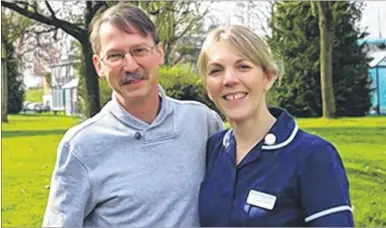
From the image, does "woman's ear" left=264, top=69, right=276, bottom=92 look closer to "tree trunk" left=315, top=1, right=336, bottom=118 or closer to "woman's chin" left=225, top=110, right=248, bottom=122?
"woman's chin" left=225, top=110, right=248, bottom=122

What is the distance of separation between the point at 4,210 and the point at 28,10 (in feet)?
7.01

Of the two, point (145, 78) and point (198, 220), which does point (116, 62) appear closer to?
point (145, 78)

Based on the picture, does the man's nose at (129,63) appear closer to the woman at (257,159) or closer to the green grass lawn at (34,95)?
the woman at (257,159)

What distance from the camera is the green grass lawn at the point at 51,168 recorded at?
502cm

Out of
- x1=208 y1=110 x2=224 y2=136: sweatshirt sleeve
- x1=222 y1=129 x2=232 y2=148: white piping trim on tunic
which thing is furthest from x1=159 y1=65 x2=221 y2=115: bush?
x1=222 y1=129 x2=232 y2=148: white piping trim on tunic

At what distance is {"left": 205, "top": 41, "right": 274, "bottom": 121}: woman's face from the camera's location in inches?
62.7

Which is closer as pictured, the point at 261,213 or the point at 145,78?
the point at 261,213

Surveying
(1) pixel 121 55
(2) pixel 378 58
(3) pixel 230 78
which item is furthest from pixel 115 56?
(2) pixel 378 58

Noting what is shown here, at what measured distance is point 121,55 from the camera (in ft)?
5.33

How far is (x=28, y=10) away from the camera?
6527 millimetres

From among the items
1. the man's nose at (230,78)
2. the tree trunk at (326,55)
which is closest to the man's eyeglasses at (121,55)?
the man's nose at (230,78)

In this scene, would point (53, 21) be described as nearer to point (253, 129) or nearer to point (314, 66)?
point (253, 129)

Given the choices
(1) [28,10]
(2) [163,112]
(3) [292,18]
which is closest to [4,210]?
(1) [28,10]

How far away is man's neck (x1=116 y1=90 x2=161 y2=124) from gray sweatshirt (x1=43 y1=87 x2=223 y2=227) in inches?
0.6
